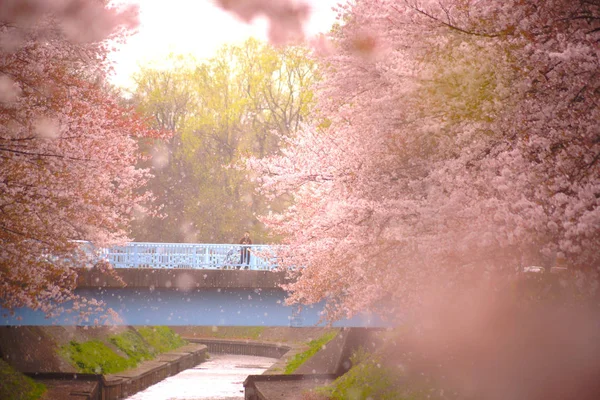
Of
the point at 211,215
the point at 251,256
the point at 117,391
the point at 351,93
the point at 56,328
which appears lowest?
the point at 117,391

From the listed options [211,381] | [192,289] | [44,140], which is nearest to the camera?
[44,140]

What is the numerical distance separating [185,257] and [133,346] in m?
13.6

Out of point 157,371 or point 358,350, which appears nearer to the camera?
point 358,350

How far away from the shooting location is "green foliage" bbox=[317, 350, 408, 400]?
15.7m

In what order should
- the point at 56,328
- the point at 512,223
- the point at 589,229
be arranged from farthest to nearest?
the point at 56,328 → the point at 512,223 → the point at 589,229

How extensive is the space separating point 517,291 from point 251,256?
34.0ft

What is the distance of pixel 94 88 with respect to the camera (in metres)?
18.5

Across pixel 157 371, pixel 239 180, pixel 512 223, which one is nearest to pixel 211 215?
pixel 239 180

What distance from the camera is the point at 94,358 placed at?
27.5m

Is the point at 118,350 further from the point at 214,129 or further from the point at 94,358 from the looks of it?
the point at 214,129

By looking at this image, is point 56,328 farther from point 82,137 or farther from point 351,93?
point 351,93

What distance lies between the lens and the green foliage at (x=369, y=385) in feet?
51.5

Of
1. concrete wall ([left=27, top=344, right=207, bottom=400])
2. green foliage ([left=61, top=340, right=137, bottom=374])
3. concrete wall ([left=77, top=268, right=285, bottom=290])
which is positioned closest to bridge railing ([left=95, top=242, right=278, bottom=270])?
concrete wall ([left=77, top=268, right=285, bottom=290])

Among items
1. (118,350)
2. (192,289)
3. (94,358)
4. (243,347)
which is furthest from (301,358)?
(243,347)
